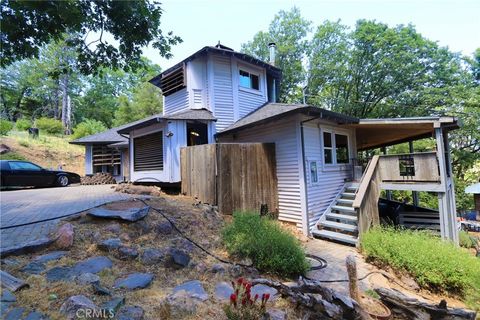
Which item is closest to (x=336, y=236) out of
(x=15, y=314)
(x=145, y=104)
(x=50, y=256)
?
(x=50, y=256)

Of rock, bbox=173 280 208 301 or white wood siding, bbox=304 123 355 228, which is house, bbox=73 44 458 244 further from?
rock, bbox=173 280 208 301

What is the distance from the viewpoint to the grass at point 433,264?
172 inches

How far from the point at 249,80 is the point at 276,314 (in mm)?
10593

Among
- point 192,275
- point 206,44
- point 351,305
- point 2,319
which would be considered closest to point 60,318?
point 2,319

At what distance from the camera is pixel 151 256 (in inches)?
156

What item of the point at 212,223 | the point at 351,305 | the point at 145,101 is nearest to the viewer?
the point at 351,305

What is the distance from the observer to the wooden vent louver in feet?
31.4

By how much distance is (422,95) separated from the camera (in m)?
17.9

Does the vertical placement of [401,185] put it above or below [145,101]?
below

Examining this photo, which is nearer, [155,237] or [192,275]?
[192,275]

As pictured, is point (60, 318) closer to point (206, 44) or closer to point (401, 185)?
point (401, 185)

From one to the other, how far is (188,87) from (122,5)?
657 centimetres

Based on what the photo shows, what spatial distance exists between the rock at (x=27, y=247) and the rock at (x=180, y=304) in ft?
7.46

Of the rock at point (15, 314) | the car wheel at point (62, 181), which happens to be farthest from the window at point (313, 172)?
the car wheel at point (62, 181)
